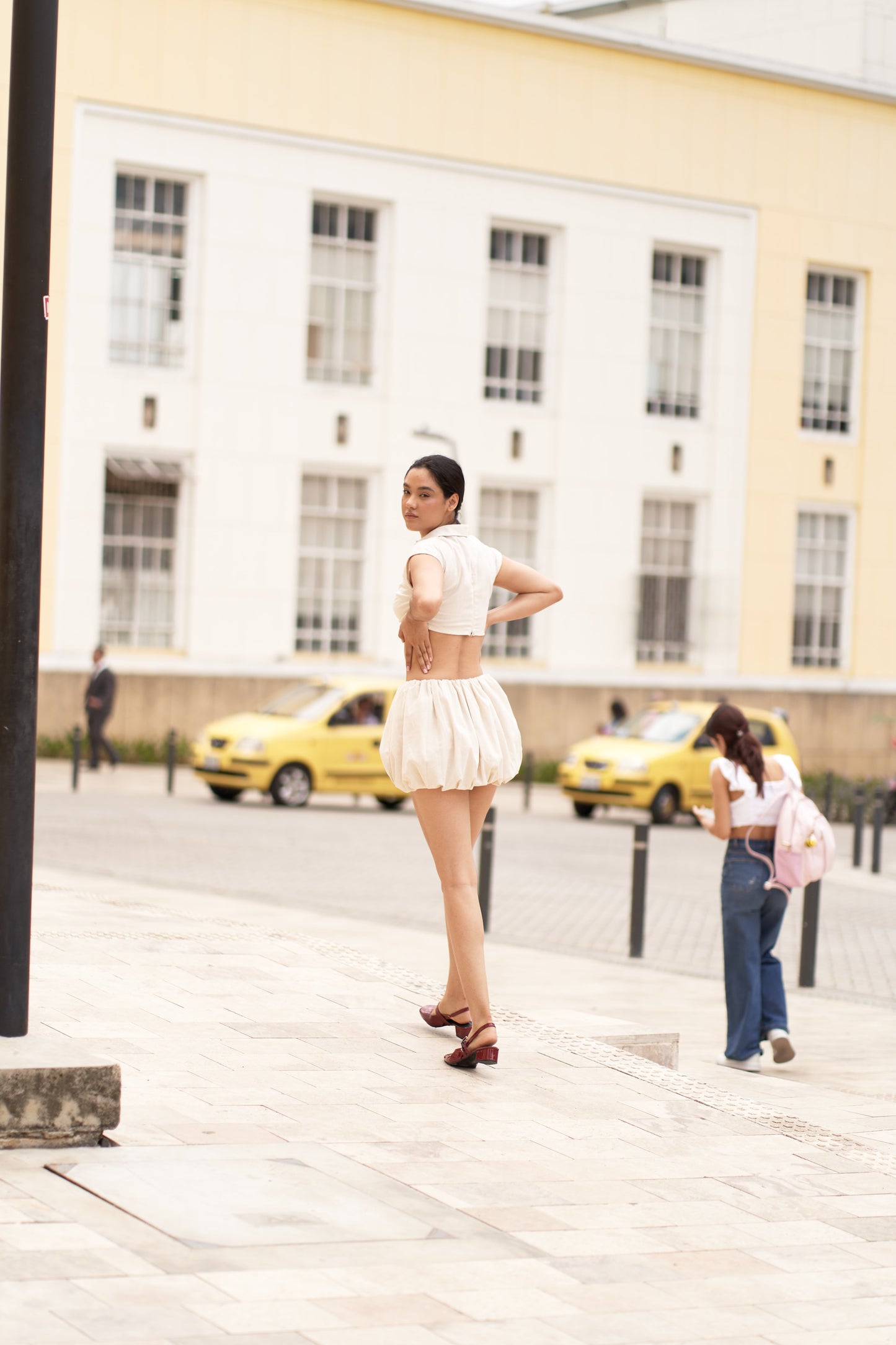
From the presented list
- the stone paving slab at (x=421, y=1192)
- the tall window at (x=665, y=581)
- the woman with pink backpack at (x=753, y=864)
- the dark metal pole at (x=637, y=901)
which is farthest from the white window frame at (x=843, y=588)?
the stone paving slab at (x=421, y=1192)

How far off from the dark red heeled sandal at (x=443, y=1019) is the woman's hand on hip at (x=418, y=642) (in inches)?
48.5

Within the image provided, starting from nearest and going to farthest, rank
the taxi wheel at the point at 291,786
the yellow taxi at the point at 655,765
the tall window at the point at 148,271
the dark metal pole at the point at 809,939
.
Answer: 1. the dark metal pole at the point at 809,939
2. the taxi wheel at the point at 291,786
3. the yellow taxi at the point at 655,765
4. the tall window at the point at 148,271

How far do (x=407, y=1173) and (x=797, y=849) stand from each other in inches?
149

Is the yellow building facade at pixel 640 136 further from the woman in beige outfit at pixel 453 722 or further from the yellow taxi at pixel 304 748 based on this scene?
the woman in beige outfit at pixel 453 722

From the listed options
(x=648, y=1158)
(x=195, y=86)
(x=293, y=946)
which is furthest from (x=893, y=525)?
(x=648, y=1158)

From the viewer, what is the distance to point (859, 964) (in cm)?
1296

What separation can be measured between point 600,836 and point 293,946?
14.0 metres

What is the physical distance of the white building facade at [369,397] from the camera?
1236 inches

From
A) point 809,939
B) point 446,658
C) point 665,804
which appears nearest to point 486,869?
point 809,939

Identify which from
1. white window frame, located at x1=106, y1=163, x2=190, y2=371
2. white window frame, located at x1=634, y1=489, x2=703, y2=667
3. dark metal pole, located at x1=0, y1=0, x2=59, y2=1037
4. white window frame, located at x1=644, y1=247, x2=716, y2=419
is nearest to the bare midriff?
dark metal pole, located at x1=0, y1=0, x2=59, y2=1037

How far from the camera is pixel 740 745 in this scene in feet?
28.4

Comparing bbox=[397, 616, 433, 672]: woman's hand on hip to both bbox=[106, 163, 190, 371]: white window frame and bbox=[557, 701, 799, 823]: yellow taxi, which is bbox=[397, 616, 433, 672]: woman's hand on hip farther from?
bbox=[106, 163, 190, 371]: white window frame

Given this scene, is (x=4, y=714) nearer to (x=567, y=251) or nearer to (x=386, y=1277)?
(x=386, y=1277)

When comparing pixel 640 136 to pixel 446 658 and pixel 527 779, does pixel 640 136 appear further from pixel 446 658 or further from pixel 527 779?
pixel 446 658
